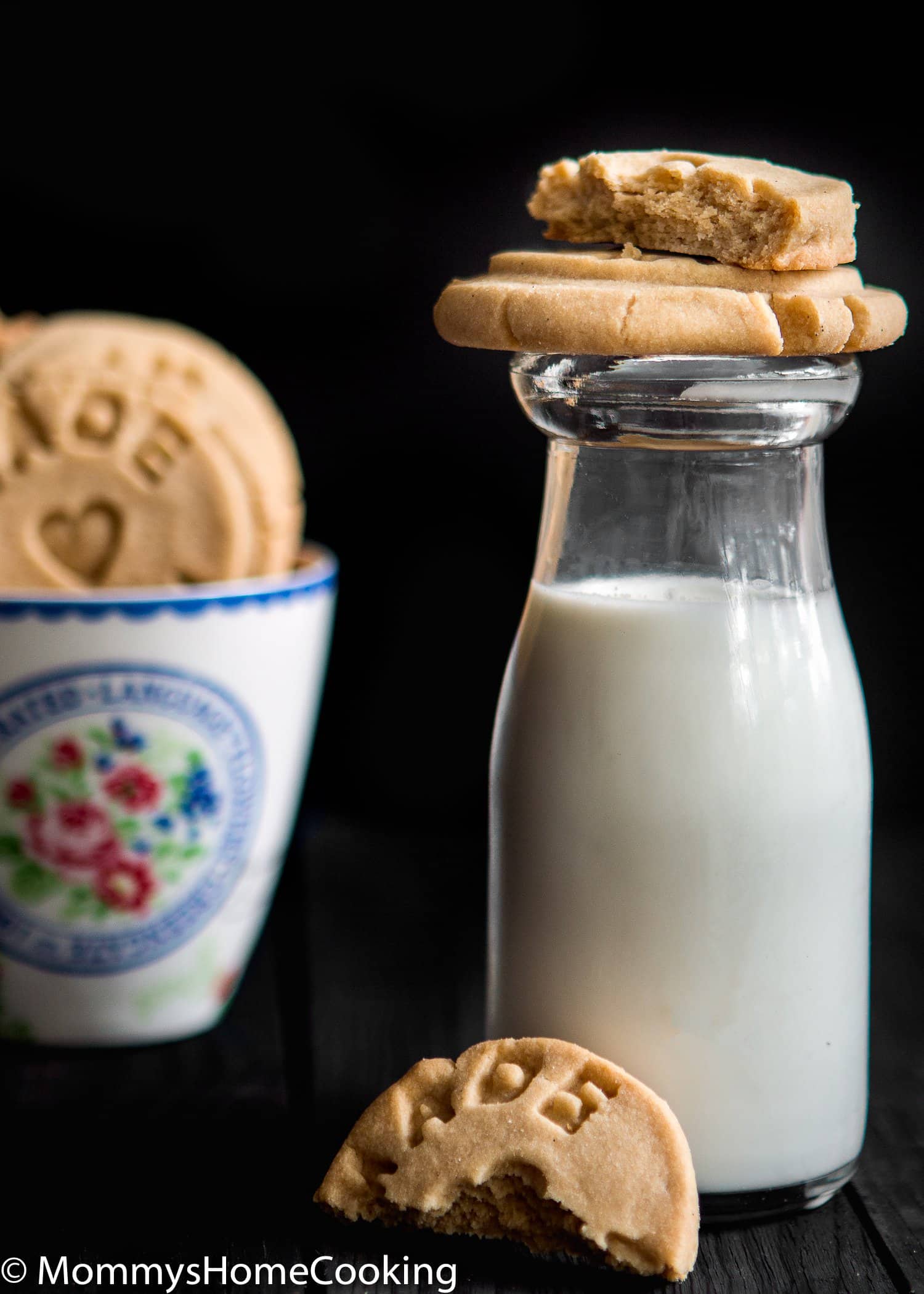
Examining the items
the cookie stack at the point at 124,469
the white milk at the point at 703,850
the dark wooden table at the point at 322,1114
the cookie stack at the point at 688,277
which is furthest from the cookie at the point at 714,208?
the dark wooden table at the point at 322,1114

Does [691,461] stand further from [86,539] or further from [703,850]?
[86,539]

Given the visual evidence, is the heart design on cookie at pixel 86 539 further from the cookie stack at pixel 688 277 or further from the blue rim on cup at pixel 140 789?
the cookie stack at pixel 688 277

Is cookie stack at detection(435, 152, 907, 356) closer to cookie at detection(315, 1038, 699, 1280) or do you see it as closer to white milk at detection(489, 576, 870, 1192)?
white milk at detection(489, 576, 870, 1192)

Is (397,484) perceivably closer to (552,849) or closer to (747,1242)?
(552,849)

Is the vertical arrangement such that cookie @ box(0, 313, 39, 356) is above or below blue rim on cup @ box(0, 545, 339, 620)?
above

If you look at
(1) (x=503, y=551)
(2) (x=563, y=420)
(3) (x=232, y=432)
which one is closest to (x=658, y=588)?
(2) (x=563, y=420)

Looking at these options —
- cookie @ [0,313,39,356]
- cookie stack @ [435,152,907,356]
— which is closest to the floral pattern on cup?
cookie @ [0,313,39,356]

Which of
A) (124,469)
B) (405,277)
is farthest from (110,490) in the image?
(405,277)
